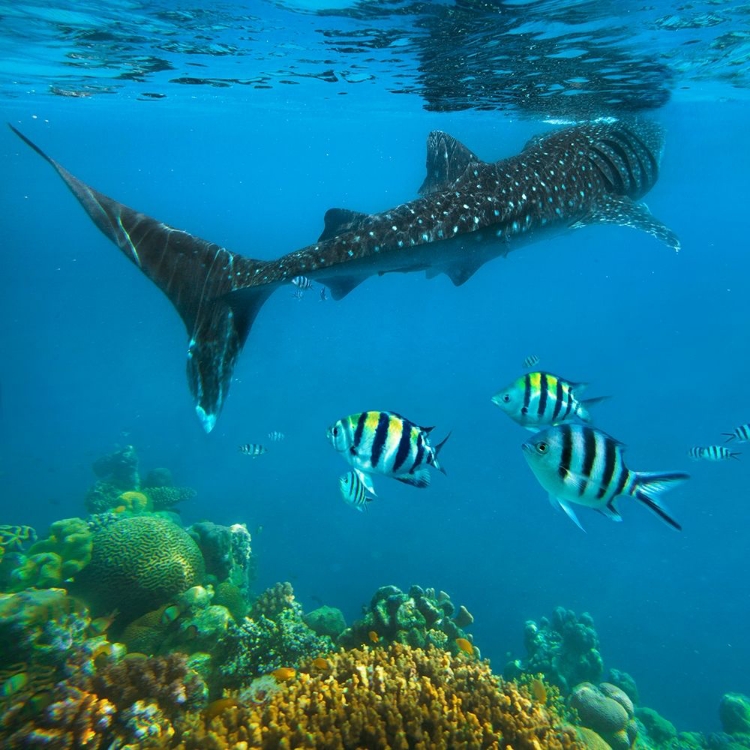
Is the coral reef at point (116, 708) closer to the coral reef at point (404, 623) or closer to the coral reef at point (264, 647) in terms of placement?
the coral reef at point (264, 647)

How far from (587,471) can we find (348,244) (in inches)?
129

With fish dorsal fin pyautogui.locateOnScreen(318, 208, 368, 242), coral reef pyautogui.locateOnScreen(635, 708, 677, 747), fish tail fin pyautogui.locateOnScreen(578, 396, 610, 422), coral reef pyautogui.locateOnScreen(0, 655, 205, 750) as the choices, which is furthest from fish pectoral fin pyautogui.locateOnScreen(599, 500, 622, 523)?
coral reef pyautogui.locateOnScreen(635, 708, 677, 747)

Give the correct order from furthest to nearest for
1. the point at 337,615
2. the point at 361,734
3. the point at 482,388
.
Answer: the point at 482,388 < the point at 337,615 < the point at 361,734

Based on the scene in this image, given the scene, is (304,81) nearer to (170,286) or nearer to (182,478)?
(170,286)

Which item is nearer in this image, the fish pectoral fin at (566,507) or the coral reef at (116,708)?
the fish pectoral fin at (566,507)

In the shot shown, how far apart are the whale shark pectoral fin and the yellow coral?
43.0 feet

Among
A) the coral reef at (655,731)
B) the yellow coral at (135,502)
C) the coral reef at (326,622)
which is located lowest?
the coral reef at (655,731)

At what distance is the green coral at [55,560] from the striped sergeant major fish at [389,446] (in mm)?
6632

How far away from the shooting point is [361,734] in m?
4.13

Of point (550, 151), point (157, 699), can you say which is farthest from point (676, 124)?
point (157, 699)

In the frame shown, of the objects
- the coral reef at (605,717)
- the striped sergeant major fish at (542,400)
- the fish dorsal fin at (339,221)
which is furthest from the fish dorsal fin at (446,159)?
the coral reef at (605,717)

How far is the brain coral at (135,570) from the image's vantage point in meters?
8.12

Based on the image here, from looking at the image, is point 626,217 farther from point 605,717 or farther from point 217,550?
point 217,550

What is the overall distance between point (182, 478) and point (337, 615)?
2173 centimetres
